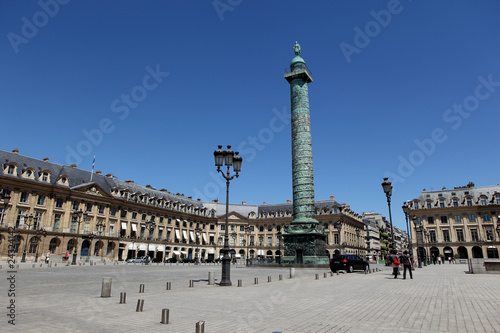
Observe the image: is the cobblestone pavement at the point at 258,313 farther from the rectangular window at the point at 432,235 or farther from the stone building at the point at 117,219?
the rectangular window at the point at 432,235

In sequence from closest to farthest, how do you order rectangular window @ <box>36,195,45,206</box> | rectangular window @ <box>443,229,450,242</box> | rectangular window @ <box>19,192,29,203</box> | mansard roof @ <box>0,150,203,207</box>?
→ 1. rectangular window @ <box>19,192,29,203</box>
2. mansard roof @ <box>0,150,203,207</box>
3. rectangular window @ <box>36,195,45,206</box>
4. rectangular window @ <box>443,229,450,242</box>

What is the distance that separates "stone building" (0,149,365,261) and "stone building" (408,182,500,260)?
1589cm

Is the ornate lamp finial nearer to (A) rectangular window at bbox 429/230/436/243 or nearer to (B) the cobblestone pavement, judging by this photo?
(B) the cobblestone pavement

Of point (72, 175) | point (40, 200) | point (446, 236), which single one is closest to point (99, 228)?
point (72, 175)

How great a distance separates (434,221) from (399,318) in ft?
225

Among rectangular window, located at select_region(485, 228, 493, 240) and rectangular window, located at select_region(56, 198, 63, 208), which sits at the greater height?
rectangular window, located at select_region(56, 198, 63, 208)

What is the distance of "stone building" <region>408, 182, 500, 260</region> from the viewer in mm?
61375

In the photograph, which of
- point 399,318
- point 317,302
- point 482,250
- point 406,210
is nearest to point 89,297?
point 317,302

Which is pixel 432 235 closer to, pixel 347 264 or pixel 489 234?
pixel 489 234

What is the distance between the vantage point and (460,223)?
6391cm

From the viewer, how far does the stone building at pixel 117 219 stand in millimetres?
44363

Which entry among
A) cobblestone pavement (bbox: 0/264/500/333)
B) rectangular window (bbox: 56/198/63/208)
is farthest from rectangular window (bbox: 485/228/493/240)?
rectangular window (bbox: 56/198/63/208)

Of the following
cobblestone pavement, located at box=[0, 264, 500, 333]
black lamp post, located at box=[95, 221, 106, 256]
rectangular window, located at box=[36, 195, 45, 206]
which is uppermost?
rectangular window, located at box=[36, 195, 45, 206]

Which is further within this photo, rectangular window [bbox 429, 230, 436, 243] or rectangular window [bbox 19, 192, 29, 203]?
rectangular window [bbox 429, 230, 436, 243]
